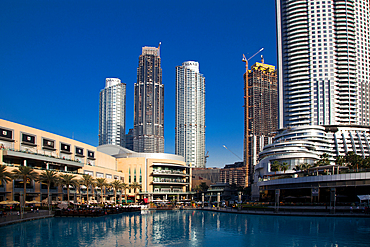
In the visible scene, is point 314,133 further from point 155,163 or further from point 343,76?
point 155,163

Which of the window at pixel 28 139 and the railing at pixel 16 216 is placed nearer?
the railing at pixel 16 216

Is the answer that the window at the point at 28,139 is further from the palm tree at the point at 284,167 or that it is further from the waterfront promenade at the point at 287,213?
the palm tree at the point at 284,167

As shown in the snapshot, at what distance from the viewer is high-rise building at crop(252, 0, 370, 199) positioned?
603 feet

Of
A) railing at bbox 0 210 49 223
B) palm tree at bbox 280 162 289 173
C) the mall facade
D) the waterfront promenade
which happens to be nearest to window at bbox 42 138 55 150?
the mall facade

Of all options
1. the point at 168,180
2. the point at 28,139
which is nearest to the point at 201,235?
the point at 28,139

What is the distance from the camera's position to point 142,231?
5459 centimetres

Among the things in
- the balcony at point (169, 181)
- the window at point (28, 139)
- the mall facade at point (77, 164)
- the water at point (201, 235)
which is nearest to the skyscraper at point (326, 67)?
the balcony at point (169, 181)

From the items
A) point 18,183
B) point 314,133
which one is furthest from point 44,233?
point 314,133

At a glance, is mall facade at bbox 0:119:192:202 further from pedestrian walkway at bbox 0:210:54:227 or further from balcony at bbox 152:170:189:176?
pedestrian walkway at bbox 0:210:54:227

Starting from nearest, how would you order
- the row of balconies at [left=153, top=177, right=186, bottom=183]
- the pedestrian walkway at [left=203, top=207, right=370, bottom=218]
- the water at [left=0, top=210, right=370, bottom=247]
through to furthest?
the water at [left=0, top=210, right=370, bottom=247] < the pedestrian walkway at [left=203, top=207, right=370, bottom=218] < the row of balconies at [left=153, top=177, right=186, bottom=183]

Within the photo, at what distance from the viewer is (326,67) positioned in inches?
7387

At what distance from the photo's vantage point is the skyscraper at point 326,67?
603 feet

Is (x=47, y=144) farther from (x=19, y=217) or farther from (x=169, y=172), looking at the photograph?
(x=169, y=172)

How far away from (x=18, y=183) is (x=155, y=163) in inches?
3194
